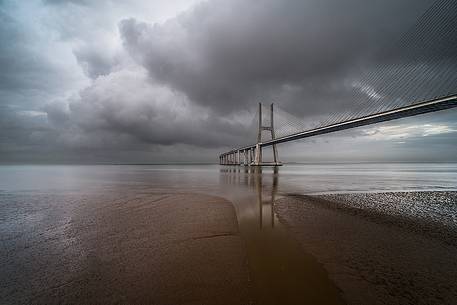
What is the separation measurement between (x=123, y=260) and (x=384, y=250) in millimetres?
5930

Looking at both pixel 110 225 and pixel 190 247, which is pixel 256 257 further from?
pixel 110 225

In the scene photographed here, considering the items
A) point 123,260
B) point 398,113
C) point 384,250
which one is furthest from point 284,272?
point 398,113

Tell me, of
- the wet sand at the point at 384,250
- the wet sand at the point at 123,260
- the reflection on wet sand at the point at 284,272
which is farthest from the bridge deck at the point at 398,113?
the wet sand at the point at 123,260

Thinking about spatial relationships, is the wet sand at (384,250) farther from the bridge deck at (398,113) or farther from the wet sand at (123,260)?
the bridge deck at (398,113)

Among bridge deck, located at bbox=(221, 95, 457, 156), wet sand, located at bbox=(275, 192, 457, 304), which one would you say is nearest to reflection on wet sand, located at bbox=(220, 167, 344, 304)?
wet sand, located at bbox=(275, 192, 457, 304)

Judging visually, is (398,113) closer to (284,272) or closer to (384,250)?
(384,250)

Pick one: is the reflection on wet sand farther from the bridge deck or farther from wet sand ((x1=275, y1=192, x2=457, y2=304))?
the bridge deck

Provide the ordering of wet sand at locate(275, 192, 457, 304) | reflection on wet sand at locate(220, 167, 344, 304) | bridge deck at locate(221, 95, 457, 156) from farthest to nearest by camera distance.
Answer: bridge deck at locate(221, 95, 457, 156), wet sand at locate(275, 192, 457, 304), reflection on wet sand at locate(220, 167, 344, 304)

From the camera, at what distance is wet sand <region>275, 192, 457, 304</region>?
3.37 meters

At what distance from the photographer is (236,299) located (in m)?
3.12

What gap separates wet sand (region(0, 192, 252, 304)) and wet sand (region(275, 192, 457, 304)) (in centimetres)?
186

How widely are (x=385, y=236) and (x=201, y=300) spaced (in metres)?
5.70

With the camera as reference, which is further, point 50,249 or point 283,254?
point 50,249

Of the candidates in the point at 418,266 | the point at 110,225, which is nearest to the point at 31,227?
the point at 110,225
